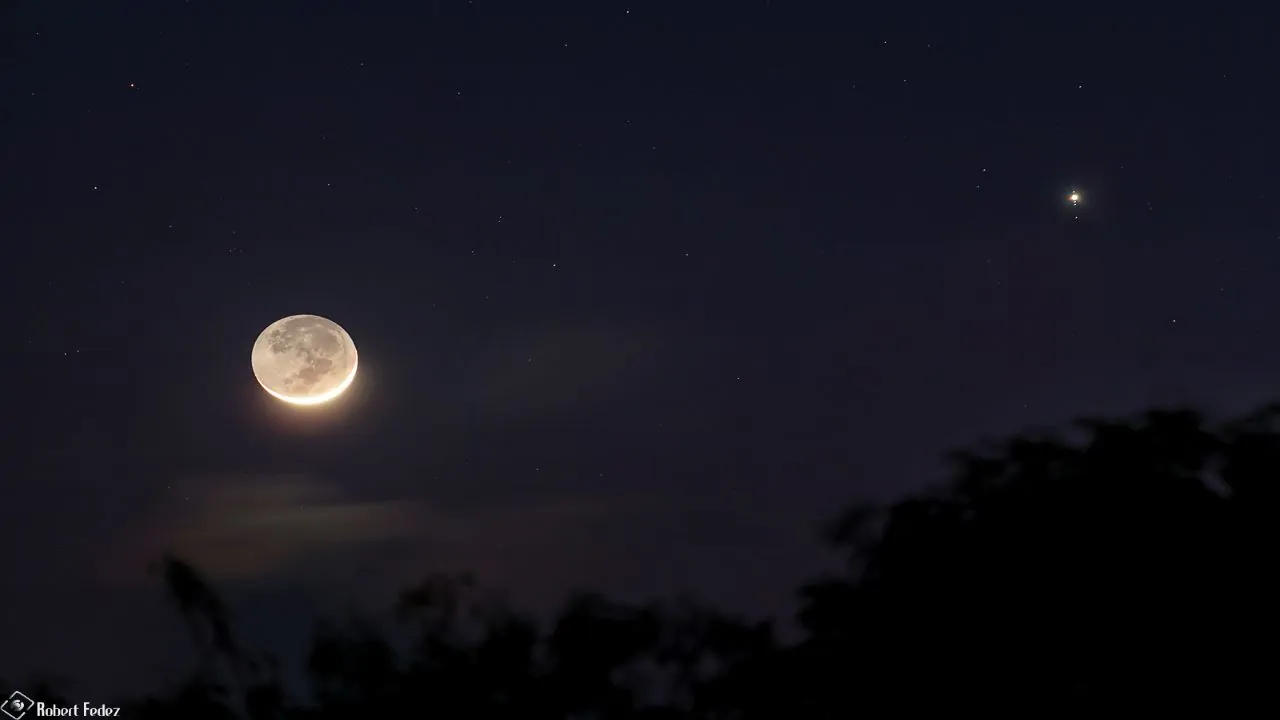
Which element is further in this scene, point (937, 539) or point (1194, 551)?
point (937, 539)

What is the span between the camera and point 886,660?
59.9 feet

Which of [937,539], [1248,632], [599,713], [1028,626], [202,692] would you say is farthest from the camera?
[599,713]

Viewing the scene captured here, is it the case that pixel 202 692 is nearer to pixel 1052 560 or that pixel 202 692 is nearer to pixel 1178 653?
pixel 1052 560

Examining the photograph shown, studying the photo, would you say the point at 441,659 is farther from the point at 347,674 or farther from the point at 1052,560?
the point at 1052,560

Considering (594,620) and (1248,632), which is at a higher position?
(594,620)

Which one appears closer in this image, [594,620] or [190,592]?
[190,592]

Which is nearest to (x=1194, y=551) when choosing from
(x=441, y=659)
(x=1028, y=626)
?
(x=1028, y=626)

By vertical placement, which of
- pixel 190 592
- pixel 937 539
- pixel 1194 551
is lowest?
pixel 1194 551

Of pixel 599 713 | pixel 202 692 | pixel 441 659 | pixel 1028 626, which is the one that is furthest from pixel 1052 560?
pixel 202 692

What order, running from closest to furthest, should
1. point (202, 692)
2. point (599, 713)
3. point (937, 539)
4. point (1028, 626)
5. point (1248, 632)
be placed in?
point (1248, 632), point (1028, 626), point (937, 539), point (202, 692), point (599, 713)

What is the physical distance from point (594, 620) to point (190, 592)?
24.4ft

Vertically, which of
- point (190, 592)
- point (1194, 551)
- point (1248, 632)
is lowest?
point (1248, 632)

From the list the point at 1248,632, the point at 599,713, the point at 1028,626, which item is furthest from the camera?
the point at 599,713

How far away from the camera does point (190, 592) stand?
23297 mm
